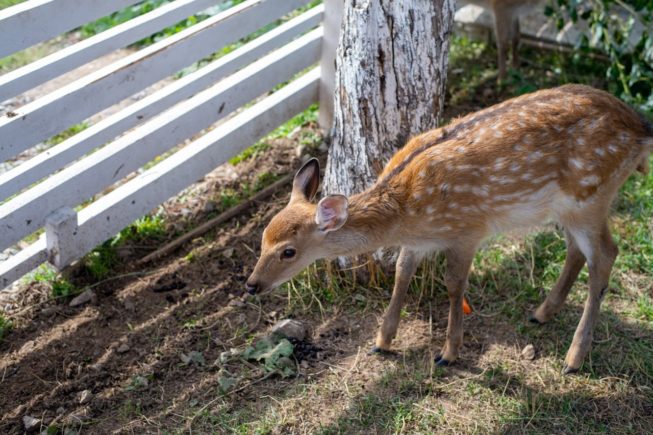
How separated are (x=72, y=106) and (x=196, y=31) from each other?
1109 mm

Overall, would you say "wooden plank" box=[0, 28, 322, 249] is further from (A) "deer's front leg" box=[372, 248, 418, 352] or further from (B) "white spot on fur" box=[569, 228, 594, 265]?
(B) "white spot on fur" box=[569, 228, 594, 265]

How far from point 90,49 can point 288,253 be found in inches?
72.0

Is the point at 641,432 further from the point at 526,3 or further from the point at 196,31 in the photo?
the point at 526,3

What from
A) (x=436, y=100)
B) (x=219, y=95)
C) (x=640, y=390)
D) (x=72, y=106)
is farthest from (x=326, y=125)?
(x=640, y=390)

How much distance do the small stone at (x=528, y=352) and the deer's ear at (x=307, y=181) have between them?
1.46m

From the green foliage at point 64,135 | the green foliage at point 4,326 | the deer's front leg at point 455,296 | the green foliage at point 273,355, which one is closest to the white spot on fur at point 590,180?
the deer's front leg at point 455,296

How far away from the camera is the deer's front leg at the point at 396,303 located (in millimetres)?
4559

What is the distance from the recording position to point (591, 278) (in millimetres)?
4492

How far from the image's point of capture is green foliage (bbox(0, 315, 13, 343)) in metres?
4.67

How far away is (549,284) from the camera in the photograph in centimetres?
504

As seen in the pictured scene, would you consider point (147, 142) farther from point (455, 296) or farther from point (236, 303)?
point (455, 296)

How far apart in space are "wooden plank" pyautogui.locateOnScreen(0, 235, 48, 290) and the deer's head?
144cm

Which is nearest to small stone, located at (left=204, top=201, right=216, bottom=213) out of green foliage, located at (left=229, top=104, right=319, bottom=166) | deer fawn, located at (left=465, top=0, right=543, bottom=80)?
green foliage, located at (left=229, top=104, right=319, bottom=166)

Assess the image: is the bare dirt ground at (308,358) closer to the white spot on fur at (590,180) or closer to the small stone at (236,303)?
the small stone at (236,303)
